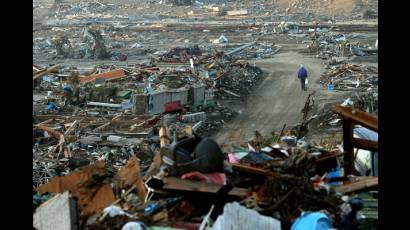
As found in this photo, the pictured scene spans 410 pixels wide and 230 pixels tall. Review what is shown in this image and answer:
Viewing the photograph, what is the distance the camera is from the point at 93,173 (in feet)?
19.1

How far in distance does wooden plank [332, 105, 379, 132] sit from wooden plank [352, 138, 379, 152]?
35 centimetres

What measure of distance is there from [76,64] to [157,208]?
19.5 meters

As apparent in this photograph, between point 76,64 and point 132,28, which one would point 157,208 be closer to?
point 76,64

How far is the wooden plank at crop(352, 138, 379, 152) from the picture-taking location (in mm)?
5767

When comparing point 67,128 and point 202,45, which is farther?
point 202,45

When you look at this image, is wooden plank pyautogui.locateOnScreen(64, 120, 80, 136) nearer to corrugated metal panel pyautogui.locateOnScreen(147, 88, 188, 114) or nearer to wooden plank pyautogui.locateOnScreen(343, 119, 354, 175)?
corrugated metal panel pyautogui.locateOnScreen(147, 88, 188, 114)

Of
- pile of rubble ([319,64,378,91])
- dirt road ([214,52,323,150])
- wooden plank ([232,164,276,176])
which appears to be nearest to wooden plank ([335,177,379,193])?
wooden plank ([232,164,276,176])

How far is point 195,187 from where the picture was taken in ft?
16.4

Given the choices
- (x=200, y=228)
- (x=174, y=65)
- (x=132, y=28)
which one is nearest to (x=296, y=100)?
(x=174, y=65)

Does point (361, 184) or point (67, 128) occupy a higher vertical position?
point (361, 184)

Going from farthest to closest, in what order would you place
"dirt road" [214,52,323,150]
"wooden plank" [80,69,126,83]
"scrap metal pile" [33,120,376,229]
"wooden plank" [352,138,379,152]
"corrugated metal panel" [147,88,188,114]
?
"wooden plank" [80,69,126,83]
"corrugated metal panel" [147,88,188,114]
"dirt road" [214,52,323,150]
"wooden plank" [352,138,379,152]
"scrap metal pile" [33,120,376,229]

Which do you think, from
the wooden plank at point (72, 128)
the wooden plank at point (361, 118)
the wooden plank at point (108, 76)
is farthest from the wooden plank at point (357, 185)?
the wooden plank at point (108, 76)
